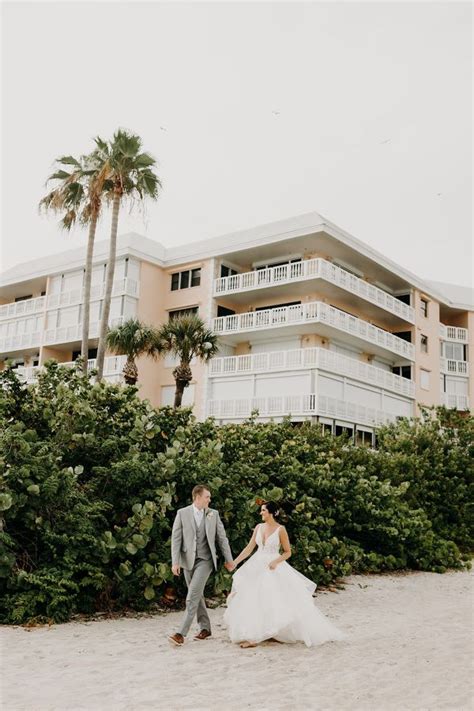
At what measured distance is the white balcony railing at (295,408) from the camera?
30.7 m

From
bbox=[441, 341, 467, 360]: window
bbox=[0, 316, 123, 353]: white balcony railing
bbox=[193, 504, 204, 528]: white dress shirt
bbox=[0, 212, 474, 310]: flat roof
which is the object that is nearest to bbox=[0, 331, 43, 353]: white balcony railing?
bbox=[0, 316, 123, 353]: white balcony railing

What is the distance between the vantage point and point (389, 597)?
38.4 feet

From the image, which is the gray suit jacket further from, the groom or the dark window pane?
the dark window pane

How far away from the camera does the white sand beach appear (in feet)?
18.0

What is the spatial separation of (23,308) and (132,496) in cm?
3605

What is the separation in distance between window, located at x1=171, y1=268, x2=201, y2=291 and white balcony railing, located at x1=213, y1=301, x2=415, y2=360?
304 centimetres

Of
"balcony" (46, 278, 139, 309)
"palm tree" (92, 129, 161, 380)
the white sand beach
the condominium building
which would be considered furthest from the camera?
"balcony" (46, 278, 139, 309)

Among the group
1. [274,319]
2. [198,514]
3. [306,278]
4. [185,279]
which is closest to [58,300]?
[185,279]

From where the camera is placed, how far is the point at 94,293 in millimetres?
38750

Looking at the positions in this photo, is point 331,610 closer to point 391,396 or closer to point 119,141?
point 119,141

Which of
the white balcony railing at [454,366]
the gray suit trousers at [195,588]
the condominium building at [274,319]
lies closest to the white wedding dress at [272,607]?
the gray suit trousers at [195,588]

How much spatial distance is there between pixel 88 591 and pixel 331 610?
3.54 meters

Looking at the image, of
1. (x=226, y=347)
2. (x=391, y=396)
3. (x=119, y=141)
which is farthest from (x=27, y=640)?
(x=391, y=396)

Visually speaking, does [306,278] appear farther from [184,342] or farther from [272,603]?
[272,603]
